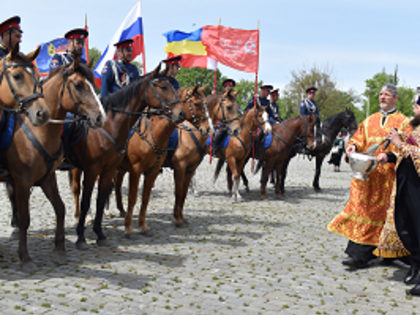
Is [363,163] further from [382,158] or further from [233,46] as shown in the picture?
[233,46]

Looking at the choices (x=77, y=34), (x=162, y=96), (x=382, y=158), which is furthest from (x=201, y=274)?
(x=77, y=34)

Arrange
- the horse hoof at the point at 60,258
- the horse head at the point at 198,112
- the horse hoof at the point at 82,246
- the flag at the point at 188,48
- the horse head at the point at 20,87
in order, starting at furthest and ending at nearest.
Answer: the flag at the point at 188,48, the horse head at the point at 198,112, the horse hoof at the point at 82,246, the horse hoof at the point at 60,258, the horse head at the point at 20,87

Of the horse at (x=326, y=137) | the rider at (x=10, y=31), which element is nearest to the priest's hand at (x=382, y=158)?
the rider at (x=10, y=31)

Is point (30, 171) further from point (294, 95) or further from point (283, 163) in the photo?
point (294, 95)

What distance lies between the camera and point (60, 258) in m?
6.09

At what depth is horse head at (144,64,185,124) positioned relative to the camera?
740cm

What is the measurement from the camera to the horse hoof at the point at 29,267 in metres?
5.62

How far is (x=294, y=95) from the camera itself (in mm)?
56781

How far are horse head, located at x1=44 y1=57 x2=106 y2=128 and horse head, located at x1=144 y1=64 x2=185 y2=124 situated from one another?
1.55 m

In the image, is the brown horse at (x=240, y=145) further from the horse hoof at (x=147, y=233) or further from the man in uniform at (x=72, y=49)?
the man in uniform at (x=72, y=49)

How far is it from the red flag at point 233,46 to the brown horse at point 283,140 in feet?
8.64

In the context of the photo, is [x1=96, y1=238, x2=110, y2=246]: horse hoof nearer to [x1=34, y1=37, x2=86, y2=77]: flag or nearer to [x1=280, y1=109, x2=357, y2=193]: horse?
[x1=280, y1=109, x2=357, y2=193]: horse

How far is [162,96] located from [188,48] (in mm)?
8703

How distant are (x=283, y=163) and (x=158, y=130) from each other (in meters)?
8.30
